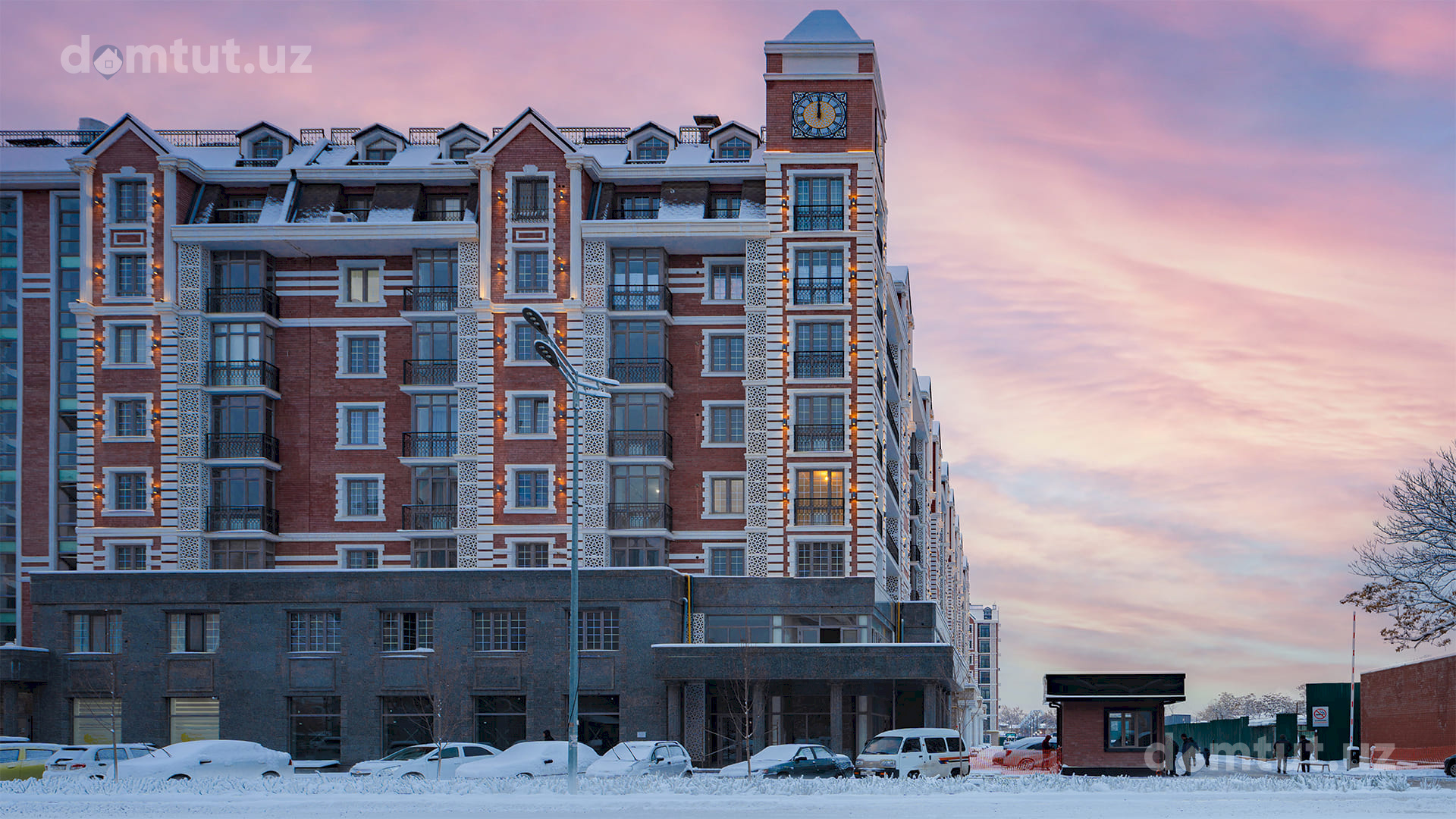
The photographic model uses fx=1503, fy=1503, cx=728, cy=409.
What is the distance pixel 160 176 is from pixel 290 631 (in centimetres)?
2147

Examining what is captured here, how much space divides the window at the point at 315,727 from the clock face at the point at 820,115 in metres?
31.4

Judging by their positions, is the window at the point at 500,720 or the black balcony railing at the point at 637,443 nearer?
the window at the point at 500,720

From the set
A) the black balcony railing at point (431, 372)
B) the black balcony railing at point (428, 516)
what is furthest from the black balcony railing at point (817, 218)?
the black balcony railing at point (428, 516)

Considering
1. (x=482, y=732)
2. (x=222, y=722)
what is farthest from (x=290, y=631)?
(x=482, y=732)

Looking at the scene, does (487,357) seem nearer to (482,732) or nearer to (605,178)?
(605,178)

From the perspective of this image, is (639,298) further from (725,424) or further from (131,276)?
(131,276)

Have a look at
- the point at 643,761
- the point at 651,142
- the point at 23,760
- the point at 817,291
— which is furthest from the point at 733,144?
the point at 23,760

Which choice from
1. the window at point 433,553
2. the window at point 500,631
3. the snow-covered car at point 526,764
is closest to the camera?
the snow-covered car at point 526,764

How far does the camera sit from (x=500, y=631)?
6231 cm

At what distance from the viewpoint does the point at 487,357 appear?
6656cm

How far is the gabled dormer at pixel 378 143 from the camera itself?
72.6 m

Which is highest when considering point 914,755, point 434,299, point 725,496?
point 434,299

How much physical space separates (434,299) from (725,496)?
15.9m

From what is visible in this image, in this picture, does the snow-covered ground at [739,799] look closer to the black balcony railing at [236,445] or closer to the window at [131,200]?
the black balcony railing at [236,445]
